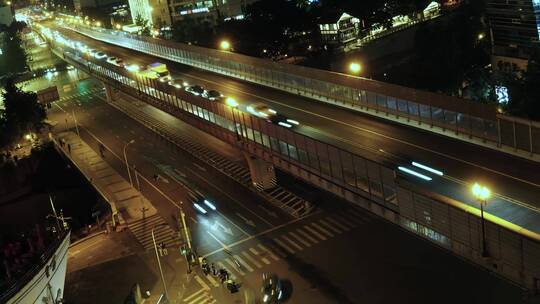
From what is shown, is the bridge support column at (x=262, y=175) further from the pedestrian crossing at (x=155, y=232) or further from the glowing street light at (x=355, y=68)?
the glowing street light at (x=355, y=68)

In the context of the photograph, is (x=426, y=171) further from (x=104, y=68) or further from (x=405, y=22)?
(x=405, y=22)

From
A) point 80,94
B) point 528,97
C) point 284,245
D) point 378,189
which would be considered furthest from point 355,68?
point 80,94

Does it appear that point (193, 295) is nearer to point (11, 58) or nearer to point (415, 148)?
point (415, 148)

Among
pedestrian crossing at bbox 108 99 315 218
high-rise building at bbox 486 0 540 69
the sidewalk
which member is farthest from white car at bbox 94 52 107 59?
high-rise building at bbox 486 0 540 69

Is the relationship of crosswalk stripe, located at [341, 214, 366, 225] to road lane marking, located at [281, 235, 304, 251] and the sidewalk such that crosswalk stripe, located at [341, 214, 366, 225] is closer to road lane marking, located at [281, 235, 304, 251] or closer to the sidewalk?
road lane marking, located at [281, 235, 304, 251]

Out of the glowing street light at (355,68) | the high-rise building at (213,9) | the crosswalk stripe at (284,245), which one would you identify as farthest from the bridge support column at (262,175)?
the high-rise building at (213,9)

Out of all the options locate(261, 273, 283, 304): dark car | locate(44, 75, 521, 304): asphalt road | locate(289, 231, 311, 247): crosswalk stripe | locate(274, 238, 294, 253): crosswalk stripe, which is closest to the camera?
locate(44, 75, 521, 304): asphalt road
